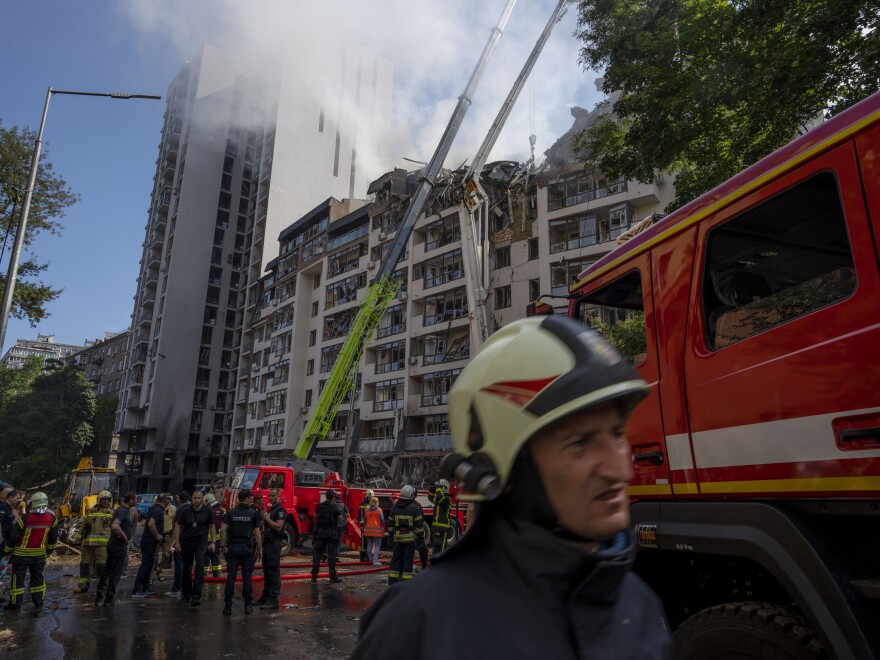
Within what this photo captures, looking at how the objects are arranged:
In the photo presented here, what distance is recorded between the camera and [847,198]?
2498 mm

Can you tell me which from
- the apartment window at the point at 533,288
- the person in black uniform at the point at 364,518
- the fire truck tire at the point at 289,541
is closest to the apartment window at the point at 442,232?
the apartment window at the point at 533,288

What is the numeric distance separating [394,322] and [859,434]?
40679 millimetres

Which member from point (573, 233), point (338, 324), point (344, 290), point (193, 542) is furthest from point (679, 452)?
point (344, 290)

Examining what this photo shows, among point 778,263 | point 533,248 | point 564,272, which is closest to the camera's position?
point 778,263

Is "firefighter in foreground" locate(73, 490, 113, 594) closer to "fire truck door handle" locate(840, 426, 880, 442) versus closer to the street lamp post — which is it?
the street lamp post

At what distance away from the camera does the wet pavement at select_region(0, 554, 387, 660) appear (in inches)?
272

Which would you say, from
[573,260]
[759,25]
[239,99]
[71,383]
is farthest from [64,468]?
[759,25]

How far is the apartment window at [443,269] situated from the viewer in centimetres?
3884

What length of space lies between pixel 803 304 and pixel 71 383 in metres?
65.5

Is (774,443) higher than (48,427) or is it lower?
lower

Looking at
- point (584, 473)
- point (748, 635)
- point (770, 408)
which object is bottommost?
point (748, 635)

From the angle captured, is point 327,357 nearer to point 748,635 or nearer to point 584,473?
point 748,635

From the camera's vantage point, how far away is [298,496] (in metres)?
17.9

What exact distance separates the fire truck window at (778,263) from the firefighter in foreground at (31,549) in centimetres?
1064
